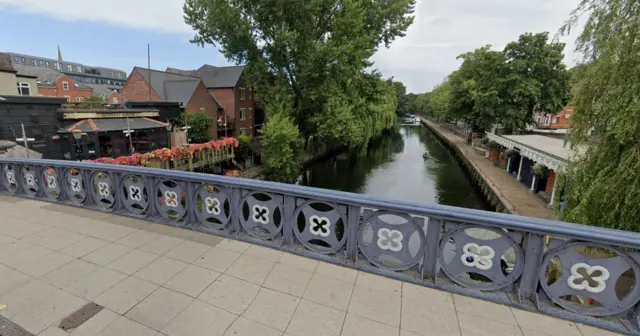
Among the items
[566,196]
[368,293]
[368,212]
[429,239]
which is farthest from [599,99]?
[368,293]

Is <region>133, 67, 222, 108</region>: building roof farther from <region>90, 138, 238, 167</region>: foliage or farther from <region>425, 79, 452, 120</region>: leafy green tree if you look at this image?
<region>425, 79, 452, 120</region>: leafy green tree

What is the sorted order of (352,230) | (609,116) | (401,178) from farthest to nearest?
(401,178)
(609,116)
(352,230)

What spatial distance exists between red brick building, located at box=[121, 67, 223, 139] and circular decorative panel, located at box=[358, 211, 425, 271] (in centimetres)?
2308

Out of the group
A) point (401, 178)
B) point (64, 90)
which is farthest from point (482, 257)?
point (64, 90)

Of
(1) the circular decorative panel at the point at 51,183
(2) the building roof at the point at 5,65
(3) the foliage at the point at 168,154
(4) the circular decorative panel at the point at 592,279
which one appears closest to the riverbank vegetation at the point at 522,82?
(3) the foliage at the point at 168,154

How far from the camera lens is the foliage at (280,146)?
16516 mm

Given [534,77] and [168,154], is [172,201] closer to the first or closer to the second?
[168,154]

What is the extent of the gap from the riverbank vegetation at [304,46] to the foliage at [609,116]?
12.8 m

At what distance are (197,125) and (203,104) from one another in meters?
3.93

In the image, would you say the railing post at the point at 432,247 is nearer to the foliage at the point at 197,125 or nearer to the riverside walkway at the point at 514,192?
the riverside walkway at the point at 514,192

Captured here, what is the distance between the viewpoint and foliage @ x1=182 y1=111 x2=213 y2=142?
821 inches

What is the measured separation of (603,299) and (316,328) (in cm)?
233

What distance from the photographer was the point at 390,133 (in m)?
60.5

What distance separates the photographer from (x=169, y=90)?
79.8 ft
